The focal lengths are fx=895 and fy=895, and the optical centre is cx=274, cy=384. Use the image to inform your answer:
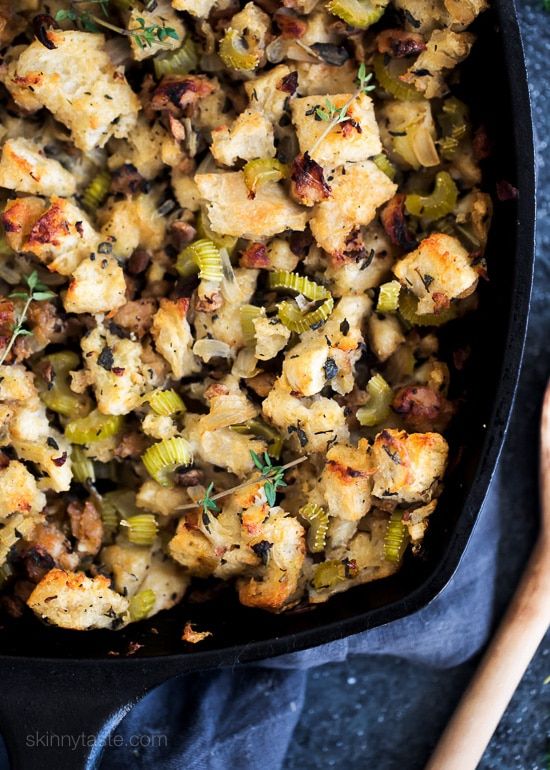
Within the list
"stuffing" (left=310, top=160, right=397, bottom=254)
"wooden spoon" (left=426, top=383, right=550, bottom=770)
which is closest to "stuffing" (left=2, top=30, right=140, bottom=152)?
"stuffing" (left=310, top=160, right=397, bottom=254)

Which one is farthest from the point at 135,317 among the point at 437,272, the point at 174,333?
the point at 437,272

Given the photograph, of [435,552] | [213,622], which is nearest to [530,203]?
[435,552]

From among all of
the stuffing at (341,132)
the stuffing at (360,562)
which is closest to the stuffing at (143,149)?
the stuffing at (341,132)

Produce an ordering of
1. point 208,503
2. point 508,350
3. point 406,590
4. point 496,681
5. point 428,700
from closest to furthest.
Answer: point 508,350, point 406,590, point 208,503, point 496,681, point 428,700

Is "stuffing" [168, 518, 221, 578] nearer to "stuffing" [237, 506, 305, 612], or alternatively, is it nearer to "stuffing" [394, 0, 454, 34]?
"stuffing" [237, 506, 305, 612]

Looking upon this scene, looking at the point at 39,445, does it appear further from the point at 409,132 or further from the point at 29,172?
the point at 409,132
